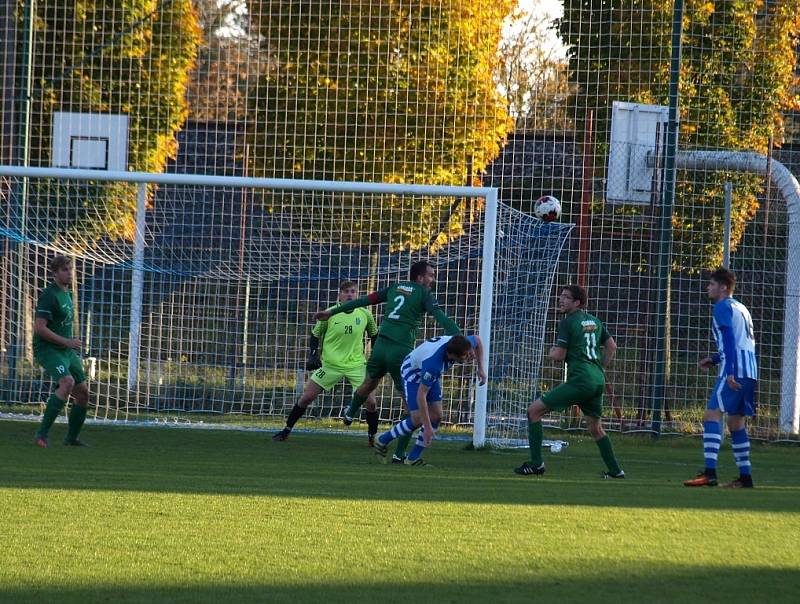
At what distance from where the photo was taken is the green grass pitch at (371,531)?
5.65 m

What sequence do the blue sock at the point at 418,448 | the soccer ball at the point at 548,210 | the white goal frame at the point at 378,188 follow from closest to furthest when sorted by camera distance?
the blue sock at the point at 418,448 < the white goal frame at the point at 378,188 < the soccer ball at the point at 548,210

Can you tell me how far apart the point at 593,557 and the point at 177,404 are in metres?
9.57

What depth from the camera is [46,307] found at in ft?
37.3

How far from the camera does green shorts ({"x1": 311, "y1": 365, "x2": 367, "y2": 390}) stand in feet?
43.3

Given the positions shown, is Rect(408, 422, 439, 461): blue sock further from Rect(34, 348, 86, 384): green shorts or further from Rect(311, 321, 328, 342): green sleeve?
Rect(34, 348, 86, 384): green shorts

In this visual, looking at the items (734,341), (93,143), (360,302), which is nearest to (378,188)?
(360,302)

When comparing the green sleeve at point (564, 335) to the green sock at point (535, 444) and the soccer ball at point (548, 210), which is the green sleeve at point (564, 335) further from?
the soccer ball at point (548, 210)

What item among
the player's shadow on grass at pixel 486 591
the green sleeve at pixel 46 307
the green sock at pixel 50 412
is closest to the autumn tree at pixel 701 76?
the green sleeve at pixel 46 307

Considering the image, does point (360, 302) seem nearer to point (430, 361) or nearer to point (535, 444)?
point (430, 361)

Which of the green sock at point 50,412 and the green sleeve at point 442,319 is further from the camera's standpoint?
the green sock at point 50,412

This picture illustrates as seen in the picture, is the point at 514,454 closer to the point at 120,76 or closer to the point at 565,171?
the point at 565,171

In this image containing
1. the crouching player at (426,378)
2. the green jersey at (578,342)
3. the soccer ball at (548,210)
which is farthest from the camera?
the soccer ball at (548,210)

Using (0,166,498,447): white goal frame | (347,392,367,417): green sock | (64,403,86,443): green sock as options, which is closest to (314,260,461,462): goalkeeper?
(347,392,367,417): green sock

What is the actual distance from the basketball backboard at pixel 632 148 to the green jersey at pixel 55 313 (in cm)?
685
